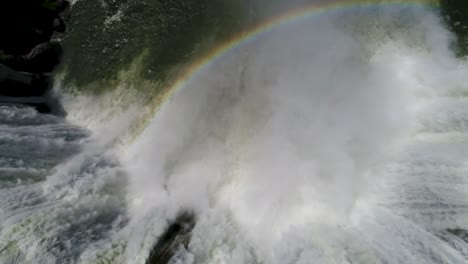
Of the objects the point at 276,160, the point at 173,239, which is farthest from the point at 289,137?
the point at 173,239

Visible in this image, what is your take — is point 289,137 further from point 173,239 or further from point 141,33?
point 141,33

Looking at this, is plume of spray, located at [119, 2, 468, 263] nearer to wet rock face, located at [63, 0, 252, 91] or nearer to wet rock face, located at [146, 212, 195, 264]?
wet rock face, located at [146, 212, 195, 264]

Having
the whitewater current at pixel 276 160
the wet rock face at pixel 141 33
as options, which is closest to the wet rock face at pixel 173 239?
the whitewater current at pixel 276 160

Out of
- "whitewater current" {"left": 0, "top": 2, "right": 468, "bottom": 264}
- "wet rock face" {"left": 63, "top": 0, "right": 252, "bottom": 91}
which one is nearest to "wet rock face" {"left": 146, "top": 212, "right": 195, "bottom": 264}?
"whitewater current" {"left": 0, "top": 2, "right": 468, "bottom": 264}

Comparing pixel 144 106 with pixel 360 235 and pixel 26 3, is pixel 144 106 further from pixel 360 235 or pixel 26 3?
pixel 360 235

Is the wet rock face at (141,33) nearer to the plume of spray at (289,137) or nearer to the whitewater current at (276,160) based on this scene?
the whitewater current at (276,160)

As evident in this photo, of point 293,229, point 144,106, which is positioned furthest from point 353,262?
point 144,106
